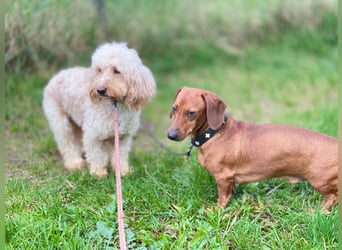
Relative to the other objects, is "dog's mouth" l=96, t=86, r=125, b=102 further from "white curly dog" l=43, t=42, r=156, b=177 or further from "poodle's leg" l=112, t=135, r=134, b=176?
"poodle's leg" l=112, t=135, r=134, b=176

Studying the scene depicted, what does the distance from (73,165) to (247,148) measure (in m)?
1.91

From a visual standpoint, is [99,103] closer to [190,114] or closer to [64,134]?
[64,134]

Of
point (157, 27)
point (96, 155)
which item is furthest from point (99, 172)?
point (157, 27)

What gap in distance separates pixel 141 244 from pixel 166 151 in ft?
6.76

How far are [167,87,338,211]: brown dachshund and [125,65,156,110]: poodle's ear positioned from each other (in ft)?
1.82

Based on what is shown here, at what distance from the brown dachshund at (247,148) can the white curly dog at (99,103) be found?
61 cm

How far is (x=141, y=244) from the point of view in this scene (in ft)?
12.6

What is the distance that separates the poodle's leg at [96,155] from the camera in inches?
196

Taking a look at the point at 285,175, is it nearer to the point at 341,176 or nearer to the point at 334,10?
the point at 341,176

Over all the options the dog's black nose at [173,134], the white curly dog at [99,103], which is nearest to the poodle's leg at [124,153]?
the white curly dog at [99,103]

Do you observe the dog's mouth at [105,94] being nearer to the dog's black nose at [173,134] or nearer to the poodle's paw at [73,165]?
the dog's black nose at [173,134]

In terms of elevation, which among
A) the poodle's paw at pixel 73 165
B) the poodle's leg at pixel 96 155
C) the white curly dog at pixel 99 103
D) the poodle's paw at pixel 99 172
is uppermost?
the white curly dog at pixel 99 103

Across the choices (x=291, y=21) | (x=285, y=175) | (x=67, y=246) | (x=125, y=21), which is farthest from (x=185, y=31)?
(x=67, y=246)

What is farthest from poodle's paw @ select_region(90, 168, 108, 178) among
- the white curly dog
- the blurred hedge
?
the blurred hedge
